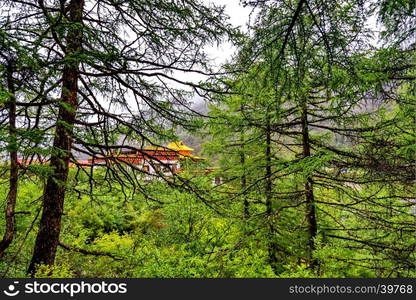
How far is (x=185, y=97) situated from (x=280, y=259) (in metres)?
5.08

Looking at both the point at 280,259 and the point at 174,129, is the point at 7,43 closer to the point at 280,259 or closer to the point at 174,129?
the point at 174,129

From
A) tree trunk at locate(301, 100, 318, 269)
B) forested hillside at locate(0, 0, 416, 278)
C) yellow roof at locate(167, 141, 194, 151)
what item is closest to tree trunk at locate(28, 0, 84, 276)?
forested hillside at locate(0, 0, 416, 278)

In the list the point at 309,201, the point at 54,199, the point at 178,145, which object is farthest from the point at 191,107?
the point at 309,201

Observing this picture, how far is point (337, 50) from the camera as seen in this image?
8.07ft

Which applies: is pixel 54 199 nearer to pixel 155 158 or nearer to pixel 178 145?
pixel 155 158

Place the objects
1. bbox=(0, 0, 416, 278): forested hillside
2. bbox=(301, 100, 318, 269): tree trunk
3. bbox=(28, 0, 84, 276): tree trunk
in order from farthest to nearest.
Result: bbox=(301, 100, 318, 269): tree trunk < bbox=(28, 0, 84, 276): tree trunk < bbox=(0, 0, 416, 278): forested hillside

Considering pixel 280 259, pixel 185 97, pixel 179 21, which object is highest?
pixel 179 21

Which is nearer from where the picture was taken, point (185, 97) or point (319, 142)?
point (185, 97)

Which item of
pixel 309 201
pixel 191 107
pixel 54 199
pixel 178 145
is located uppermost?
pixel 191 107

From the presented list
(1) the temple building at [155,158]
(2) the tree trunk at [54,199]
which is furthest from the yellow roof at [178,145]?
(2) the tree trunk at [54,199]

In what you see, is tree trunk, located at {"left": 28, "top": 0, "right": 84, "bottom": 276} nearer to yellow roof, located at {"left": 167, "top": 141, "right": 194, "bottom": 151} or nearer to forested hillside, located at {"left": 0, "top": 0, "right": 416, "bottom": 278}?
forested hillside, located at {"left": 0, "top": 0, "right": 416, "bottom": 278}

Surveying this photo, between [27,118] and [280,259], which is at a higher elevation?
[27,118]

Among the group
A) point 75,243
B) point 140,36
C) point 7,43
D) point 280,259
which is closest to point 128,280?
point 7,43

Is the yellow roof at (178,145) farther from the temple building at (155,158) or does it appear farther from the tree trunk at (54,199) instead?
the tree trunk at (54,199)
